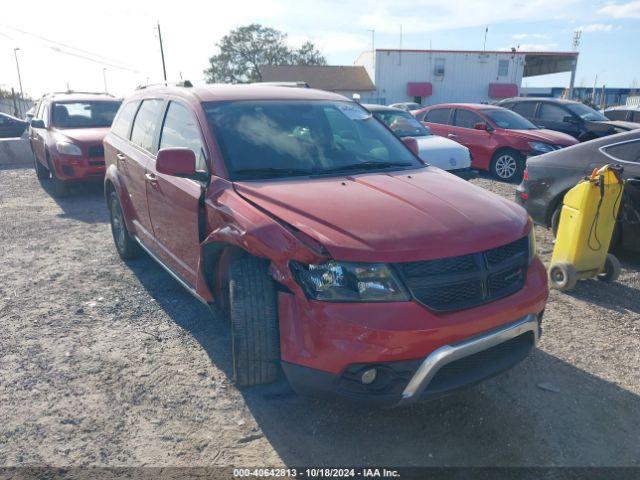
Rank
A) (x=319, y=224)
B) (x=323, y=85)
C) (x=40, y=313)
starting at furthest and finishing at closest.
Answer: (x=323, y=85), (x=40, y=313), (x=319, y=224)

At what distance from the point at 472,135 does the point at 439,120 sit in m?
1.18

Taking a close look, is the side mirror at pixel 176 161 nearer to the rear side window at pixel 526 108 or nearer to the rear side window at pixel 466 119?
the rear side window at pixel 466 119

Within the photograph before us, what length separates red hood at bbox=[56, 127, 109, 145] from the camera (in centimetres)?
851

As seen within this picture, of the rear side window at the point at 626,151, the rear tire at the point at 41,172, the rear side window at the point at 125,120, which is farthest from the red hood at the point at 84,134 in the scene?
the rear side window at the point at 626,151

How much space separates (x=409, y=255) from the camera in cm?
243

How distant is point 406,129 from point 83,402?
26.8 ft

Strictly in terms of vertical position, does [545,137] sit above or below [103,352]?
above

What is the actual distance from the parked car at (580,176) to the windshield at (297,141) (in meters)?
2.49

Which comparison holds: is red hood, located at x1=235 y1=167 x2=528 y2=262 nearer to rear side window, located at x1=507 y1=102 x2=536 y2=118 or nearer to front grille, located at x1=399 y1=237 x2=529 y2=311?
front grille, located at x1=399 y1=237 x2=529 y2=311

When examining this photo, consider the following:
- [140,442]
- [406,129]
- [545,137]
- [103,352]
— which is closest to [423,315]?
[140,442]

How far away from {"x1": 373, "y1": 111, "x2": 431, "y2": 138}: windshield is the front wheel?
163 cm

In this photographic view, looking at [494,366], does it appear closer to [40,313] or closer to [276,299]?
[276,299]

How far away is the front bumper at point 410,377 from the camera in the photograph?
243 centimetres

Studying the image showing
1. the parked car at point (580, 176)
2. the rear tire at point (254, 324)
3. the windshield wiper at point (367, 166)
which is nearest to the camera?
the rear tire at point (254, 324)
